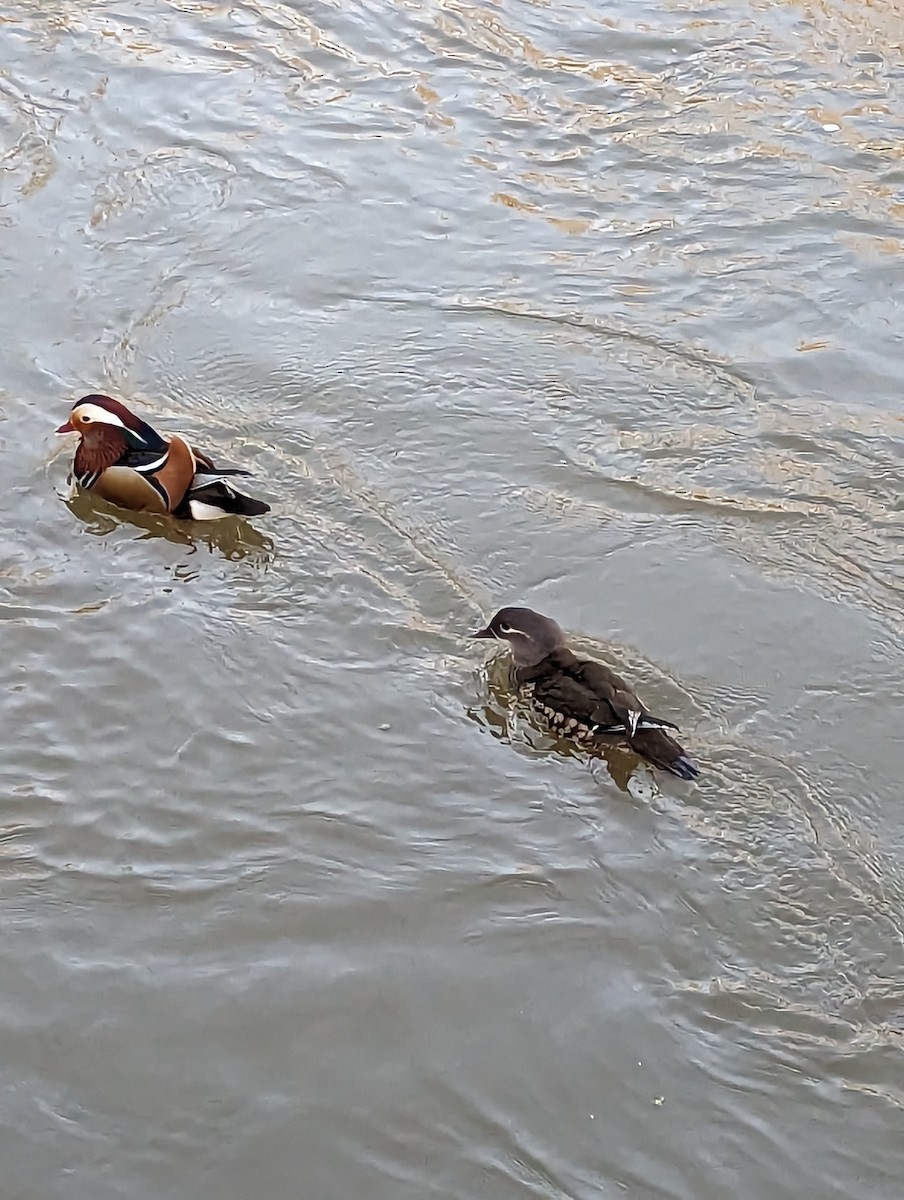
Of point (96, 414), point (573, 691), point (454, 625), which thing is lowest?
point (454, 625)

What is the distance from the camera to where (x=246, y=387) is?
662 cm

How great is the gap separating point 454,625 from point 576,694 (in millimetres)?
687

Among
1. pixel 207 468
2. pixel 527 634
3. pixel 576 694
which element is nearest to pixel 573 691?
pixel 576 694

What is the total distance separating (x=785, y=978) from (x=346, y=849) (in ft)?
4.30

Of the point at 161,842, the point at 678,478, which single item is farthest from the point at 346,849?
the point at 678,478

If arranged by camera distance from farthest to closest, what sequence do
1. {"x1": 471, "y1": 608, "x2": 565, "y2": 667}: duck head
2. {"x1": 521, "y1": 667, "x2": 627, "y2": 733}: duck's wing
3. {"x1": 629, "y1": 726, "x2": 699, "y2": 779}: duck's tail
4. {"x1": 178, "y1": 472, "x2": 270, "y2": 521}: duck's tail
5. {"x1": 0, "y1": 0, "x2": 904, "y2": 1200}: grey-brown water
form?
{"x1": 178, "y1": 472, "x2": 270, "y2": 521}: duck's tail < {"x1": 471, "y1": 608, "x2": 565, "y2": 667}: duck head < {"x1": 521, "y1": 667, "x2": 627, "y2": 733}: duck's wing < {"x1": 629, "y1": 726, "x2": 699, "y2": 779}: duck's tail < {"x1": 0, "y1": 0, "x2": 904, "y2": 1200}: grey-brown water

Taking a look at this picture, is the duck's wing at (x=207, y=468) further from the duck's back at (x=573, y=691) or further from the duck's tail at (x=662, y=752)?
the duck's tail at (x=662, y=752)

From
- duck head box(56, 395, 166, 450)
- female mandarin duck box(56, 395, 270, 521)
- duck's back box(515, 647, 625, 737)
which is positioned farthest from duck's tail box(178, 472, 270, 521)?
duck's back box(515, 647, 625, 737)

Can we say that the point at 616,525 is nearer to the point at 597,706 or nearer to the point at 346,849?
the point at 597,706

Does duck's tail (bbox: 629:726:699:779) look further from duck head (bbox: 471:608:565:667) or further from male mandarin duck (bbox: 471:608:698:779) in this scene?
duck head (bbox: 471:608:565:667)

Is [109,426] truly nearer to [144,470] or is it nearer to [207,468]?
[144,470]

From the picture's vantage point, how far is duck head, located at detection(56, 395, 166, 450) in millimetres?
5992

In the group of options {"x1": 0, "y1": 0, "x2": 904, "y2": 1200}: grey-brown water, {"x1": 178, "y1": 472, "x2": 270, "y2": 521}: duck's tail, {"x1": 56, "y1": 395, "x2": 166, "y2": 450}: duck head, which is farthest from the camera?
{"x1": 56, "y1": 395, "x2": 166, "y2": 450}: duck head

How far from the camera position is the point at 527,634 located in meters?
5.09
